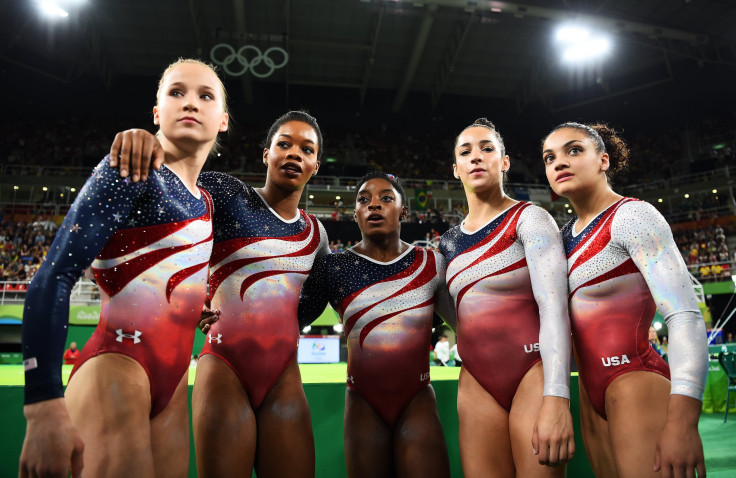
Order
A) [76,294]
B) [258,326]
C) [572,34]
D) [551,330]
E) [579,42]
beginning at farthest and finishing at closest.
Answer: [579,42]
[572,34]
[76,294]
[258,326]
[551,330]

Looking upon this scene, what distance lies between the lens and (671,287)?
6.97 ft

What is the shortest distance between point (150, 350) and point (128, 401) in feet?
0.66

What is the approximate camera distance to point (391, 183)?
10.4 feet

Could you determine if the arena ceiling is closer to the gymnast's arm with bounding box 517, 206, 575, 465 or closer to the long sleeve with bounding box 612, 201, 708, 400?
the gymnast's arm with bounding box 517, 206, 575, 465

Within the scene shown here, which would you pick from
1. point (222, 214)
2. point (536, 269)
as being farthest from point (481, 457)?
point (222, 214)

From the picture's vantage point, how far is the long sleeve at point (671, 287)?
1990 mm

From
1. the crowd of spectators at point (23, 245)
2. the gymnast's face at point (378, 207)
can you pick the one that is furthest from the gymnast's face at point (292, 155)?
the crowd of spectators at point (23, 245)

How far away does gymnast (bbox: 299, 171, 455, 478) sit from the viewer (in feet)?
8.70

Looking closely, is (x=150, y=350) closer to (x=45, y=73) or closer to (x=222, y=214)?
(x=222, y=214)

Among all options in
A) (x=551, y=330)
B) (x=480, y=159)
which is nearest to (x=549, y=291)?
(x=551, y=330)

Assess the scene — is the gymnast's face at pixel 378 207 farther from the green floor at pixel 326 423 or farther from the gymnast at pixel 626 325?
the green floor at pixel 326 423

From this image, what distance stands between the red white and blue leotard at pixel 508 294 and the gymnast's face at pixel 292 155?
105 cm

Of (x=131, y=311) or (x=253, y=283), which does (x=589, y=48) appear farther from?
(x=131, y=311)

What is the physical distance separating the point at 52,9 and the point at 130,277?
21.5 metres
